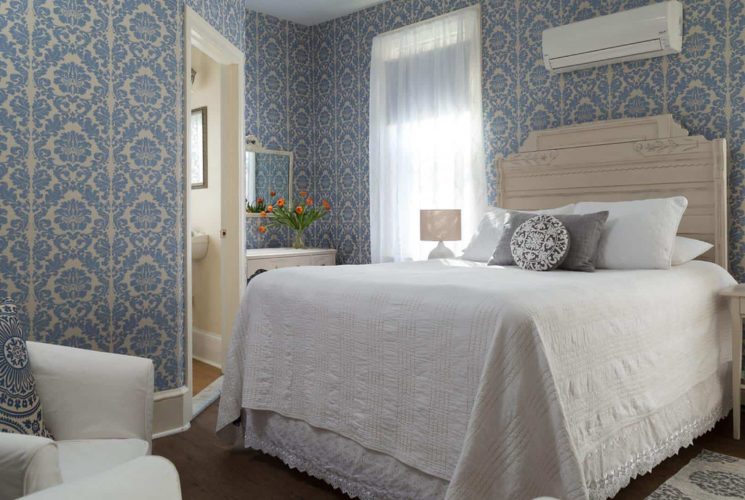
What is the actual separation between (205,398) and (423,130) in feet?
8.43

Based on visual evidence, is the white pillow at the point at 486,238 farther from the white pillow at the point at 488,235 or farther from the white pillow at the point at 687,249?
the white pillow at the point at 687,249

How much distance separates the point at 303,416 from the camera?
2.42m

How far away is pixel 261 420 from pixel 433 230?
6.41 ft

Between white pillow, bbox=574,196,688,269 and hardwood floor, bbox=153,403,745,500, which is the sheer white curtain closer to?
white pillow, bbox=574,196,688,269

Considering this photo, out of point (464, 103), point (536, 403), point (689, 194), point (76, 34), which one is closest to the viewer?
point (536, 403)

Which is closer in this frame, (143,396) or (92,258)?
(143,396)

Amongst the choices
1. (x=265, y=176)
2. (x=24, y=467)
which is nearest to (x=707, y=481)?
(x=24, y=467)

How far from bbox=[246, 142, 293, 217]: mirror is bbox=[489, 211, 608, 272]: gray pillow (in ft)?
8.32

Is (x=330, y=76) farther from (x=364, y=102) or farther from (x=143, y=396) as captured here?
(x=143, y=396)

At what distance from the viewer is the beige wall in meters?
4.61

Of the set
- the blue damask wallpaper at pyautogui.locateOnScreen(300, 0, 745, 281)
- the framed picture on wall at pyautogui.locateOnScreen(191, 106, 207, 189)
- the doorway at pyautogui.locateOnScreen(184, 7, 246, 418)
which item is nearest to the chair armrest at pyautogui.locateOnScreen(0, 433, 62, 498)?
the doorway at pyautogui.locateOnScreen(184, 7, 246, 418)

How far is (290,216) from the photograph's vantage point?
5133mm

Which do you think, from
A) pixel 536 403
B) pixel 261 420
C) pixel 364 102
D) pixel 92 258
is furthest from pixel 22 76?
pixel 364 102

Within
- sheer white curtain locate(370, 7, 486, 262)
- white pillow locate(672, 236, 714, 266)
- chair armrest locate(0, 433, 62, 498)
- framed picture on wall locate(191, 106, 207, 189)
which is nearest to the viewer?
chair armrest locate(0, 433, 62, 498)
